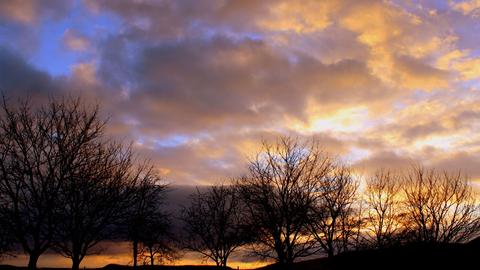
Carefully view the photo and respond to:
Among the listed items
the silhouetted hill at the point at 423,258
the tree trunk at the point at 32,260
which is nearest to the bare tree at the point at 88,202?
the tree trunk at the point at 32,260

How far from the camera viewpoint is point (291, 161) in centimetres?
3631

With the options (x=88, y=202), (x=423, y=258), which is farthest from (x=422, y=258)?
(x=88, y=202)

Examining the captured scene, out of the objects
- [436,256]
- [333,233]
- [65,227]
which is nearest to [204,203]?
[333,233]

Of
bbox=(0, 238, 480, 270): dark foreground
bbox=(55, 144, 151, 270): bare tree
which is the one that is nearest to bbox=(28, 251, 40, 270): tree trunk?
bbox=(55, 144, 151, 270): bare tree

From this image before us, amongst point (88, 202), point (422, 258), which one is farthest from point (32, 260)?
point (422, 258)

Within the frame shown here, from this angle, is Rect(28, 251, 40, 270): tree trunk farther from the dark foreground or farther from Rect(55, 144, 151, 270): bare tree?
the dark foreground

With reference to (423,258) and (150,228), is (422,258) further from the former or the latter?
(150,228)

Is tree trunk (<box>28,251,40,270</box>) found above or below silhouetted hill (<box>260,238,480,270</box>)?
above

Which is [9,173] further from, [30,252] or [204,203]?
[204,203]

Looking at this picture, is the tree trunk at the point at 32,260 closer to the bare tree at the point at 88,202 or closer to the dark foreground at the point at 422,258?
the bare tree at the point at 88,202

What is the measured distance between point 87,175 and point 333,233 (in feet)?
87.4

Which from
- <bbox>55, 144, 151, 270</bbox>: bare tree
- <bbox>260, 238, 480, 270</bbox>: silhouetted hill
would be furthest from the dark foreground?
<bbox>55, 144, 151, 270</bbox>: bare tree

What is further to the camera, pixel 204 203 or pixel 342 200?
pixel 204 203

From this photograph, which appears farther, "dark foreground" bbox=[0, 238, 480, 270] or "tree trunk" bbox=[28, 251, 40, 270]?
"tree trunk" bbox=[28, 251, 40, 270]
